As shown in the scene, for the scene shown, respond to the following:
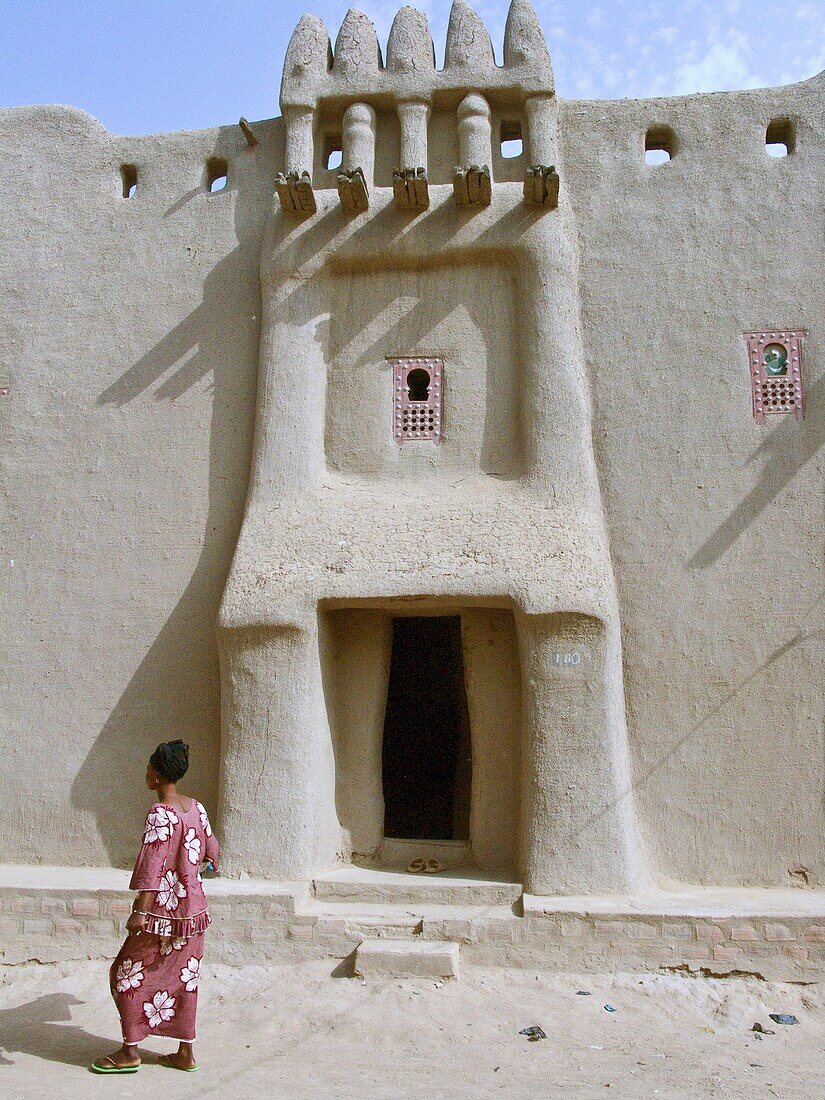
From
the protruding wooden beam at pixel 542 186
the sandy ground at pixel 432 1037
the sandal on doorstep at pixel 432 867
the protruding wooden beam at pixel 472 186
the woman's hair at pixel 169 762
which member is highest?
the protruding wooden beam at pixel 472 186

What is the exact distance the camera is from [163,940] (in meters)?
4.39

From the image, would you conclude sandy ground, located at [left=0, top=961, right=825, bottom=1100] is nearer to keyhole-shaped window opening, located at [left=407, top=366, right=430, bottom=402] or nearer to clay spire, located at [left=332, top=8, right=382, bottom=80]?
keyhole-shaped window opening, located at [left=407, top=366, right=430, bottom=402]

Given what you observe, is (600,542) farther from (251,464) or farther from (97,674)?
(97,674)

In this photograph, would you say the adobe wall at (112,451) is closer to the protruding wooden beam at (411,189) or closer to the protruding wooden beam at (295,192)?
the protruding wooden beam at (295,192)

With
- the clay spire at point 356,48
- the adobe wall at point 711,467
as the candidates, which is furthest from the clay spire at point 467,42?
the adobe wall at point 711,467

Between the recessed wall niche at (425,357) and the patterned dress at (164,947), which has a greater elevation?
the recessed wall niche at (425,357)

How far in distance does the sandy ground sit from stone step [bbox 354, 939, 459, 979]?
0.05m

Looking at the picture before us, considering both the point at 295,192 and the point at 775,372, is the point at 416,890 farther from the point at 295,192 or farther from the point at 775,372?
the point at 295,192

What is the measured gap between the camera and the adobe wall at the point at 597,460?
6.53 m

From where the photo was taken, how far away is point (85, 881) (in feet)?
20.6

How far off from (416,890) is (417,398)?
3.51 m

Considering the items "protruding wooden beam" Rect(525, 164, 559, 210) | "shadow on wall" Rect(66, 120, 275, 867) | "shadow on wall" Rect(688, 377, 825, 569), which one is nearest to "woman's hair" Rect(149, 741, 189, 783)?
"shadow on wall" Rect(66, 120, 275, 867)

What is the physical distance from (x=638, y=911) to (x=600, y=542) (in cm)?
236

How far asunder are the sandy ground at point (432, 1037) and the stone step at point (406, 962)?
0.18ft
